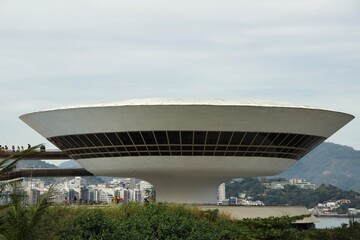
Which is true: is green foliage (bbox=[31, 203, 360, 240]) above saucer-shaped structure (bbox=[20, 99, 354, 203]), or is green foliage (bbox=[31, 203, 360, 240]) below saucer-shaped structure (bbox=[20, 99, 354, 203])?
below

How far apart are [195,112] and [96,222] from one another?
31.9ft

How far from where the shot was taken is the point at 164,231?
1642 inches

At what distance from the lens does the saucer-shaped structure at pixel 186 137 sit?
4800cm

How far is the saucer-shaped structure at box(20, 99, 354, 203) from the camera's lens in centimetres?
4800

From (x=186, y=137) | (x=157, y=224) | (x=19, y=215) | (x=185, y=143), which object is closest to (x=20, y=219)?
(x=19, y=215)

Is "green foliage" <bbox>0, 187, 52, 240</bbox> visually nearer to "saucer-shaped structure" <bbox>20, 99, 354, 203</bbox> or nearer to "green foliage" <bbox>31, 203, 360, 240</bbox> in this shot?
"green foliage" <bbox>31, 203, 360, 240</bbox>

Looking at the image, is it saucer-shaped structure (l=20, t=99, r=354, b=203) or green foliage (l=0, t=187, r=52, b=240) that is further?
saucer-shaped structure (l=20, t=99, r=354, b=203)

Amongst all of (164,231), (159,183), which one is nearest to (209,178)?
(159,183)

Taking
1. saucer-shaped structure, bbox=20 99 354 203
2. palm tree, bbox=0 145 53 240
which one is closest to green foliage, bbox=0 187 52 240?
palm tree, bbox=0 145 53 240

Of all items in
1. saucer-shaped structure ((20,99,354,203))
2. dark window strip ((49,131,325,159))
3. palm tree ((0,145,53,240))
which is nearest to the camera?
palm tree ((0,145,53,240))

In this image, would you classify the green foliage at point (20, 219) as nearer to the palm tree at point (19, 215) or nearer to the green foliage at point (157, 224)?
the palm tree at point (19, 215)

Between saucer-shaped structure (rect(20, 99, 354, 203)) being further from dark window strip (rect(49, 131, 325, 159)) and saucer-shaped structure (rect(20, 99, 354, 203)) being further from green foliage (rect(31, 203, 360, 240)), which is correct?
green foliage (rect(31, 203, 360, 240))

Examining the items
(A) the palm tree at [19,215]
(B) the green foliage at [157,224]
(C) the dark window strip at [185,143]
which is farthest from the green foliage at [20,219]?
(C) the dark window strip at [185,143]

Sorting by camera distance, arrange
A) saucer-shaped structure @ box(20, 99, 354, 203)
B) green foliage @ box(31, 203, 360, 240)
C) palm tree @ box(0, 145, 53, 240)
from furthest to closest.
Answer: saucer-shaped structure @ box(20, 99, 354, 203) → green foliage @ box(31, 203, 360, 240) → palm tree @ box(0, 145, 53, 240)
